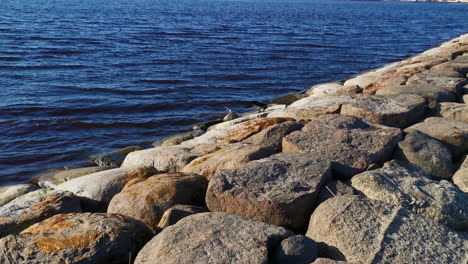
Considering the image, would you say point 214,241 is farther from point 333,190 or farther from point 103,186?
point 103,186

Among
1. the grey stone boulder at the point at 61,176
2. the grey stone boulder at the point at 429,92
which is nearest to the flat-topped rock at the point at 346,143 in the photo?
the grey stone boulder at the point at 429,92

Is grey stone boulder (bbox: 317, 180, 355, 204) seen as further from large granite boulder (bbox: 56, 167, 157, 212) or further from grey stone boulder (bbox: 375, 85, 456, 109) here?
grey stone boulder (bbox: 375, 85, 456, 109)

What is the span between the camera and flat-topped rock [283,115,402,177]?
5211mm

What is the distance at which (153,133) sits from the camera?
430 inches

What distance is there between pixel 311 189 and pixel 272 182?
38 centimetres

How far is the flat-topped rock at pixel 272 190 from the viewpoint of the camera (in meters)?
4.37

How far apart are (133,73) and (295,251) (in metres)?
13.2

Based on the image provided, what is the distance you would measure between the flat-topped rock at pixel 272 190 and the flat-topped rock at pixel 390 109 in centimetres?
196

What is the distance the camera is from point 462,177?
525cm

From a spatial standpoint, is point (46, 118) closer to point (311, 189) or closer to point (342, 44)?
point (311, 189)

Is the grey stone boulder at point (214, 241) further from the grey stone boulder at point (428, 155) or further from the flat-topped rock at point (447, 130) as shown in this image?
the flat-topped rock at point (447, 130)

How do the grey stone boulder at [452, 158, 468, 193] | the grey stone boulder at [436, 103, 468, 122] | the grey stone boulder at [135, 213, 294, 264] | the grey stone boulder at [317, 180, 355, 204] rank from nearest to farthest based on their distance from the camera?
1. the grey stone boulder at [135, 213, 294, 264]
2. the grey stone boulder at [317, 180, 355, 204]
3. the grey stone boulder at [452, 158, 468, 193]
4. the grey stone boulder at [436, 103, 468, 122]

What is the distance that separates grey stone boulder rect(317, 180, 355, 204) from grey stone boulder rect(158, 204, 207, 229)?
4.02ft

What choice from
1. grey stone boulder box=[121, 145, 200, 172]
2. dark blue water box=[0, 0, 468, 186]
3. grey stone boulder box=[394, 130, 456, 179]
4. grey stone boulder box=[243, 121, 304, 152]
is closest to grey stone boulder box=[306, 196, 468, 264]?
grey stone boulder box=[394, 130, 456, 179]
